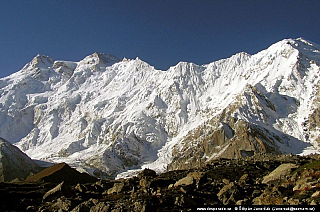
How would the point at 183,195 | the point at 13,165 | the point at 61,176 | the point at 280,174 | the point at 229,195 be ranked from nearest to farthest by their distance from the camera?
1. the point at 229,195
2. the point at 183,195
3. the point at 280,174
4. the point at 61,176
5. the point at 13,165

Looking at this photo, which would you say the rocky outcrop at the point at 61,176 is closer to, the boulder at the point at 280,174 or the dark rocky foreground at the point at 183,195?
the dark rocky foreground at the point at 183,195

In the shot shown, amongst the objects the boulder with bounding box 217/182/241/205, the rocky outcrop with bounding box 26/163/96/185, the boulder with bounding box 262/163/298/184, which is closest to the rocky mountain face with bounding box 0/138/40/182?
the rocky outcrop with bounding box 26/163/96/185

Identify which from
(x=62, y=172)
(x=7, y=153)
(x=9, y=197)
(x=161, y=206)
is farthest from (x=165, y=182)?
(x=7, y=153)

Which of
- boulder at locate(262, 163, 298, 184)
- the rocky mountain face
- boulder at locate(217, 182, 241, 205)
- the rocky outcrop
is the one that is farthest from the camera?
the rocky mountain face

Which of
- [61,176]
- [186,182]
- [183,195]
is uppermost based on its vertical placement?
[61,176]

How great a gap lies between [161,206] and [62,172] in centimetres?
7142

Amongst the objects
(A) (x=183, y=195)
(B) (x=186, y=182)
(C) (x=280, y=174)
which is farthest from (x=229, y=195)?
(C) (x=280, y=174)

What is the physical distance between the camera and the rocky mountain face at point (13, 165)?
12888 centimetres

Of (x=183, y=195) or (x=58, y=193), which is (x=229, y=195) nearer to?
(x=183, y=195)

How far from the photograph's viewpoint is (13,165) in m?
136

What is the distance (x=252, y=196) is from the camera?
38.8 m

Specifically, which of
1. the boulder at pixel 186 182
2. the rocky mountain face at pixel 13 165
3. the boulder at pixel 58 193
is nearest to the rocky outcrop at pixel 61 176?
the rocky mountain face at pixel 13 165

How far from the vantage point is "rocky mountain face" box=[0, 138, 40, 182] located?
129m

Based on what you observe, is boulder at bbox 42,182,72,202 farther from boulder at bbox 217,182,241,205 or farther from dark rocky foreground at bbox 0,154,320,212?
boulder at bbox 217,182,241,205
